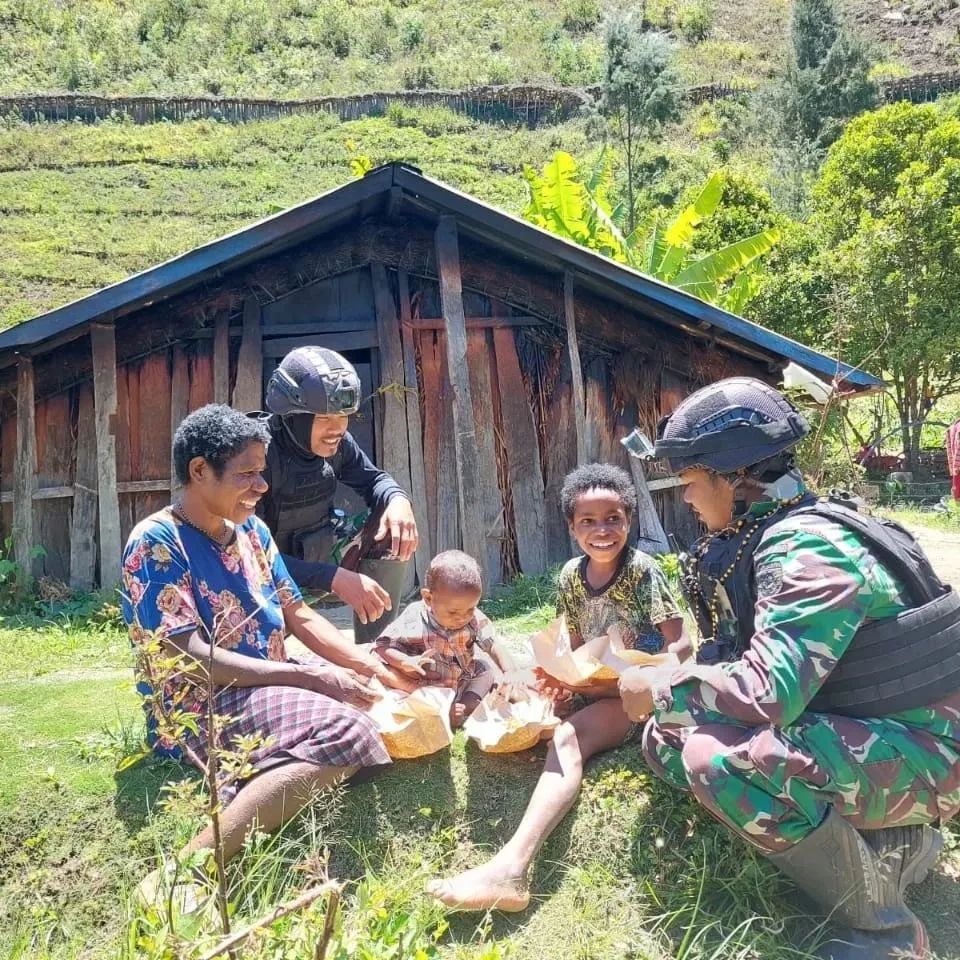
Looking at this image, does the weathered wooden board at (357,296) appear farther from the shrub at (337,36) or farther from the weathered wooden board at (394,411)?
the shrub at (337,36)

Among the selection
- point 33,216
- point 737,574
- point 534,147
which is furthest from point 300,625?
point 534,147

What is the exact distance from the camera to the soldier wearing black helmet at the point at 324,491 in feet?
13.6

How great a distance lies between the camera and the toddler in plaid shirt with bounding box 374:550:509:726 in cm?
368

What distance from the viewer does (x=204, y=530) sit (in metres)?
3.30

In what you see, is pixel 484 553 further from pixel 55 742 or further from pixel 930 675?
pixel 930 675

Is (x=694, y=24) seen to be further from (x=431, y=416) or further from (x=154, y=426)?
(x=154, y=426)

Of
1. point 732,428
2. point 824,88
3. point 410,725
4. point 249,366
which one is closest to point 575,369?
point 249,366

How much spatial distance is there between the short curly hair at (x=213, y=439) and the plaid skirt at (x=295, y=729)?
810 millimetres

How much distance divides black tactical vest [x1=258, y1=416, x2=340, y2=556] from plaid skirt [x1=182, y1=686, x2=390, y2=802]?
1.47m

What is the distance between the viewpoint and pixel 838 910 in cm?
264

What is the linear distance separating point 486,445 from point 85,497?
3412 mm

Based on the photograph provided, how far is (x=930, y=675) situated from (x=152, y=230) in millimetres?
28714

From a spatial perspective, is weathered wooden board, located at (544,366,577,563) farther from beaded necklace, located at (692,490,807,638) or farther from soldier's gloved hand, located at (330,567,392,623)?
→ beaded necklace, located at (692,490,807,638)

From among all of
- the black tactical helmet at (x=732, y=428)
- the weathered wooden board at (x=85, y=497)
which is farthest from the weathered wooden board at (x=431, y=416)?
the black tactical helmet at (x=732, y=428)
